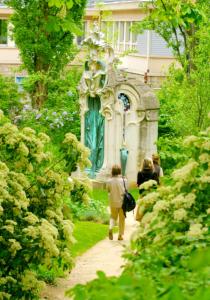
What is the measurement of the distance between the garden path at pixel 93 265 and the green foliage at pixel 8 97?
12085mm

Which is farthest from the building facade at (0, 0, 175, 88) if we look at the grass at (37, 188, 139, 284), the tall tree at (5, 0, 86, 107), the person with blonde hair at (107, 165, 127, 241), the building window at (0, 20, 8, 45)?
the person with blonde hair at (107, 165, 127, 241)

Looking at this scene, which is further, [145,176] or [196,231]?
[145,176]

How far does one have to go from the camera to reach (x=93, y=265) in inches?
622

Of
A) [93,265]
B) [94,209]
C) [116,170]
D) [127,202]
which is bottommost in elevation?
[94,209]

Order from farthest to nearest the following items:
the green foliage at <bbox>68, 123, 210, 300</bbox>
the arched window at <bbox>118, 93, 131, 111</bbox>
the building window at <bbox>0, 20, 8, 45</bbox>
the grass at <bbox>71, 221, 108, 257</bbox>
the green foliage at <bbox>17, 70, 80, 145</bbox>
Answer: the building window at <bbox>0, 20, 8, 45</bbox>, the green foliage at <bbox>17, 70, 80, 145</bbox>, the arched window at <bbox>118, 93, 131, 111</bbox>, the grass at <bbox>71, 221, 108, 257</bbox>, the green foliage at <bbox>68, 123, 210, 300</bbox>

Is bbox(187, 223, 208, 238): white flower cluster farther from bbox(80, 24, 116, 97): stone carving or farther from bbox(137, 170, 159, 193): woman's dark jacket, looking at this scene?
bbox(80, 24, 116, 97): stone carving

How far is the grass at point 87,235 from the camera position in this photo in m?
17.2

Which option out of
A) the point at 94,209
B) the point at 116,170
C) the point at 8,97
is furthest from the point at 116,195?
the point at 8,97

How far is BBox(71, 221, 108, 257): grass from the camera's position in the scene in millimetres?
17156

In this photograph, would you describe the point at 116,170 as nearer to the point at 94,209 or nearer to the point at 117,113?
the point at 94,209

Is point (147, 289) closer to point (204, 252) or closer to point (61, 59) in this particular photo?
point (204, 252)

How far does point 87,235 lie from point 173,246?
10.8 meters

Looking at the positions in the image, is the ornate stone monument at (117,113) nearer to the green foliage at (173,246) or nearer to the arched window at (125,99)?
the arched window at (125,99)

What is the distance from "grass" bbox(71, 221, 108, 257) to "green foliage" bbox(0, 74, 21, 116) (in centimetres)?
1094
